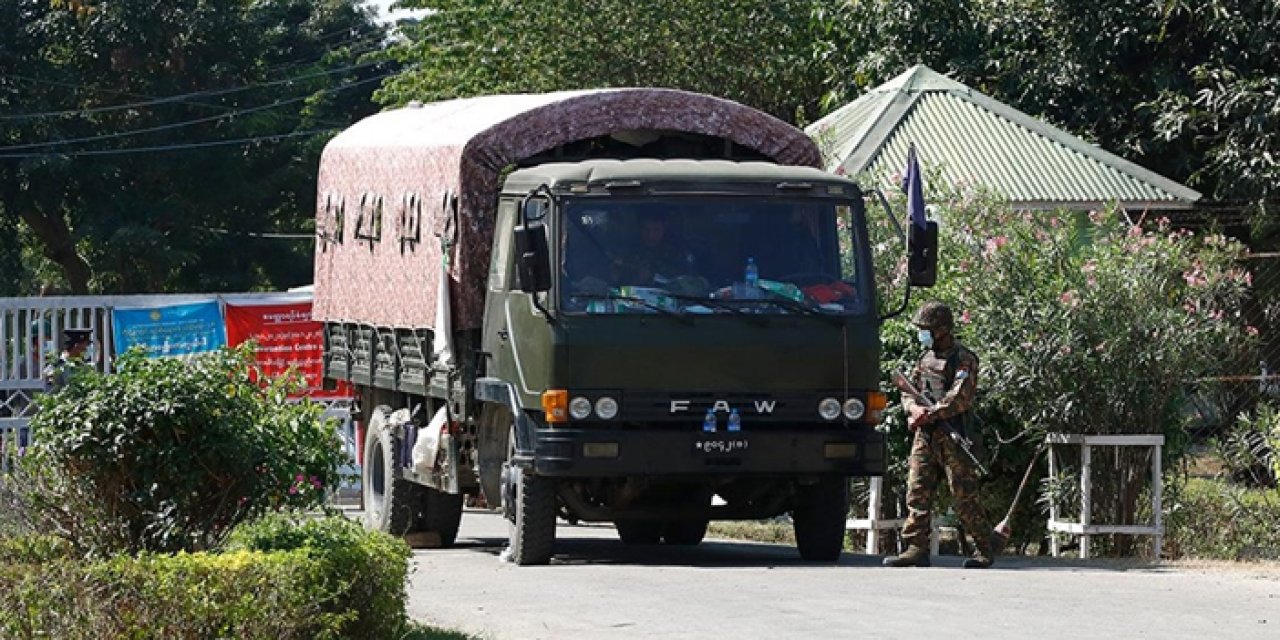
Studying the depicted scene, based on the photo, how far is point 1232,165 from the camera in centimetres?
2895

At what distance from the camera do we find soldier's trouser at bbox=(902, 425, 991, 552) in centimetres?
1524

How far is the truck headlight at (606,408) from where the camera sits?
14.7 m

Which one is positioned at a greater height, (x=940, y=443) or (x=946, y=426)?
(x=946, y=426)

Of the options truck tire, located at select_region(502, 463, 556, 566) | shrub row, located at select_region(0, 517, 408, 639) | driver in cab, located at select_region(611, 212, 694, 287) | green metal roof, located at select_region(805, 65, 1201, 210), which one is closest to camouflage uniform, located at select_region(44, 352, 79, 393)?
shrub row, located at select_region(0, 517, 408, 639)

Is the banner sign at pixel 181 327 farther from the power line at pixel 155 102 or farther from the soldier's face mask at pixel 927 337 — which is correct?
the power line at pixel 155 102

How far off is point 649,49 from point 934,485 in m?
23.0

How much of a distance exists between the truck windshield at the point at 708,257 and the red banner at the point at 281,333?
33.4 ft

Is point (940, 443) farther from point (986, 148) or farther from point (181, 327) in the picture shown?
point (986, 148)

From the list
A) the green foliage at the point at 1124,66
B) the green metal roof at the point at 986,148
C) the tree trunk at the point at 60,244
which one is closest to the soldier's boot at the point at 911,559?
the green metal roof at the point at 986,148

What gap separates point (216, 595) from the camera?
9.38 m

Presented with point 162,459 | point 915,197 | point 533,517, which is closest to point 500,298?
point 533,517

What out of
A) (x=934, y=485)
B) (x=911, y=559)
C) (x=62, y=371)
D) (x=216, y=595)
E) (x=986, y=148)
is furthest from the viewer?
(x=986, y=148)

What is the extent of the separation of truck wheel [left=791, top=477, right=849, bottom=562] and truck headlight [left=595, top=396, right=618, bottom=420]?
170cm

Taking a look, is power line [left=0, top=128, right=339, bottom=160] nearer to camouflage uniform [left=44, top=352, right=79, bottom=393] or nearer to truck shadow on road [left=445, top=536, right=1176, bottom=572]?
truck shadow on road [left=445, top=536, right=1176, bottom=572]
